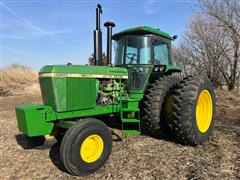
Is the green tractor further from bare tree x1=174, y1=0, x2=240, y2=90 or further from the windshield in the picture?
bare tree x1=174, y1=0, x2=240, y2=90

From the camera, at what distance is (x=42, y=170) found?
3762 millimetres

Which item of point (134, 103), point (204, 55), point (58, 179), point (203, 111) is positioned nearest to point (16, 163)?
point (58, 179)

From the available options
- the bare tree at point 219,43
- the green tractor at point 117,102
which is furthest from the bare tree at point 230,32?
the green tractor at point 117,102

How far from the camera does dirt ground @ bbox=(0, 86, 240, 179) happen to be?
3555 mm

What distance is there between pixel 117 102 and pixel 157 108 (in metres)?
0.86

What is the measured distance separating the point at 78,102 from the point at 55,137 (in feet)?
3.12

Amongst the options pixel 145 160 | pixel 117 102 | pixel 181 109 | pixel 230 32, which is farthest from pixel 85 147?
pixel 230 32

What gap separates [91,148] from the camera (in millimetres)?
3805

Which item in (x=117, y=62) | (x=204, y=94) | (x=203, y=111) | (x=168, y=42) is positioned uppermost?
(x=168, y=42)

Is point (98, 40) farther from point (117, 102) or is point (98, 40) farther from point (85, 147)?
point (85, 147)

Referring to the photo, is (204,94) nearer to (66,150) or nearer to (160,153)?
(160,153)

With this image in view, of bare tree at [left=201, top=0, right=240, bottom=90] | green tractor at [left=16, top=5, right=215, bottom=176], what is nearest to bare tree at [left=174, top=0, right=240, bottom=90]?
bare tree at [left=201, top=0, right=240, bottom=90]

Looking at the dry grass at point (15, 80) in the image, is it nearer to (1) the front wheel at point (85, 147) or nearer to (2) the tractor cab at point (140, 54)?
(2) the tractor cab at point (140, 54)

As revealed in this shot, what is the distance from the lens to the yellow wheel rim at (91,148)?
3.68 meters
